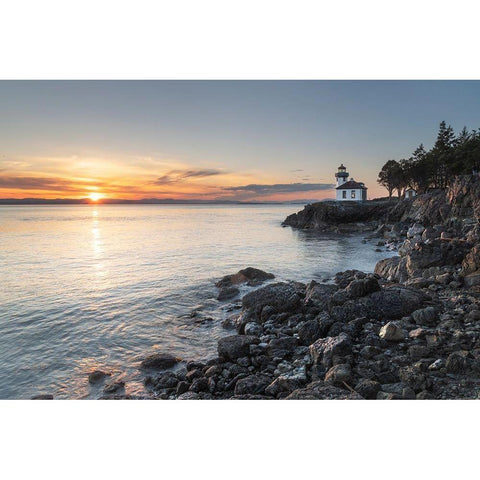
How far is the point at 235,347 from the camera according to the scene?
7488mm

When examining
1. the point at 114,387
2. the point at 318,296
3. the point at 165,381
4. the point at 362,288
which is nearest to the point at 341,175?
the point at 318,296

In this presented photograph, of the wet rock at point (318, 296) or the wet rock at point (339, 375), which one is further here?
the wet rock at point (318, 296)

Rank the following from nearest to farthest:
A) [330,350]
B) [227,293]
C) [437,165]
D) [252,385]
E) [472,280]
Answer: [252,385], [330,350], [472,280], [227,293], [437,165]

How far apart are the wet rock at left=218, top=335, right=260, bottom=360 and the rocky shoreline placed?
2 cm

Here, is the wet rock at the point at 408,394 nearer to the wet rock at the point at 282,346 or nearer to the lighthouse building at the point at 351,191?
the wet rock at the point at 282,346

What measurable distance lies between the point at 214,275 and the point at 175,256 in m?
6.80

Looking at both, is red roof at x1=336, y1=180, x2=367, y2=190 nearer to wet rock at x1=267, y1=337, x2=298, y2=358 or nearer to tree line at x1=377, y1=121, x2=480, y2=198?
tree line at x1=377, y1=121, x2=480, y2=198

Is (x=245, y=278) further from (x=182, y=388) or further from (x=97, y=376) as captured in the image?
(x=182, y=388)

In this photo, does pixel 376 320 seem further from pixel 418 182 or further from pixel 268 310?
pixel 418 182

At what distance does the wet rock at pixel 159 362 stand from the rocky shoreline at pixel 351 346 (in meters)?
0.02

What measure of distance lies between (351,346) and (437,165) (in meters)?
47.9

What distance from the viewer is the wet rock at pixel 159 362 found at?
7.54m

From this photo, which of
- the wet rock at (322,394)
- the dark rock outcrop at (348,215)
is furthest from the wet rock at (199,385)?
the dark rock outcrop at (348,215)

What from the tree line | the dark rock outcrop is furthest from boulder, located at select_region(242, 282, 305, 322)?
the dark rock outcrop
